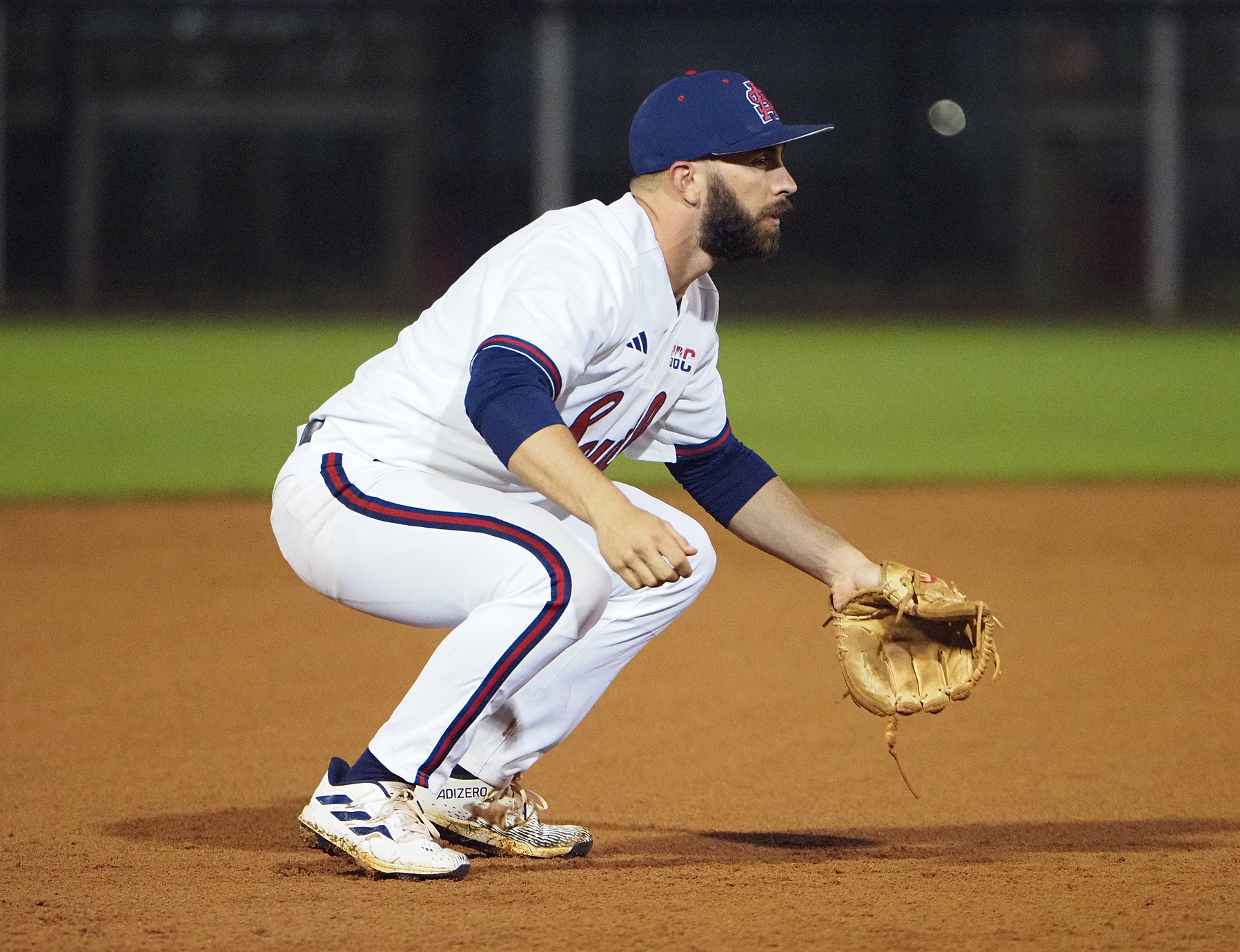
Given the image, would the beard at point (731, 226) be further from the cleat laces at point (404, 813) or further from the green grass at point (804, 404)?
the green grass at point (804, 404)

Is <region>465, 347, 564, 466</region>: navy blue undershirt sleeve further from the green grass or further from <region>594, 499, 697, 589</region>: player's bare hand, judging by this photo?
the green grass

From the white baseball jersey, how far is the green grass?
6192 millimetres

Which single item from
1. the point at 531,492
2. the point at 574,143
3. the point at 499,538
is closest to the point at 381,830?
the point at 499,538

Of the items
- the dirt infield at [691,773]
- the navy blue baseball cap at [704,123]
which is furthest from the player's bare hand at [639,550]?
the navy blue baseball cap at [704,123]

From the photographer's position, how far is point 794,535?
320 cm

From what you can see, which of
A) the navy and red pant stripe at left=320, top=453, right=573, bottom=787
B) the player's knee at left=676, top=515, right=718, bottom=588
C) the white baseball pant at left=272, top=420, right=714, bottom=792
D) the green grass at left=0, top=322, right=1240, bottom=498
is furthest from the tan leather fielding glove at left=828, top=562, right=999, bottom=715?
the green grass at left=0, top=322, right=1240, bottom=498

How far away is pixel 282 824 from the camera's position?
333 cm

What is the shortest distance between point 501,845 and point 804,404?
10170mm

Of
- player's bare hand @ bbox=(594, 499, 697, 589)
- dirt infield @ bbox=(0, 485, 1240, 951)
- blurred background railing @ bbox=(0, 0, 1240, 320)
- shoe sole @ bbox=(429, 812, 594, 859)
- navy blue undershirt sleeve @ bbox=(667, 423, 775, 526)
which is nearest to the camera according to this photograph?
player's bare hand @ bbox=(594, 499, 697, 589)

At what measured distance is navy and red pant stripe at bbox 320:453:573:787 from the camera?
107 inches

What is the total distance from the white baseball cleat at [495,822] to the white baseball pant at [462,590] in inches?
1.7

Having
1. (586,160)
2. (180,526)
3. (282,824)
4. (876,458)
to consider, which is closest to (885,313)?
(586,160)

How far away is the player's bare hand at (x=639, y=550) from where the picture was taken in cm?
246

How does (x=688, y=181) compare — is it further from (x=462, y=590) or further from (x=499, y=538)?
(x=462, y=590)
